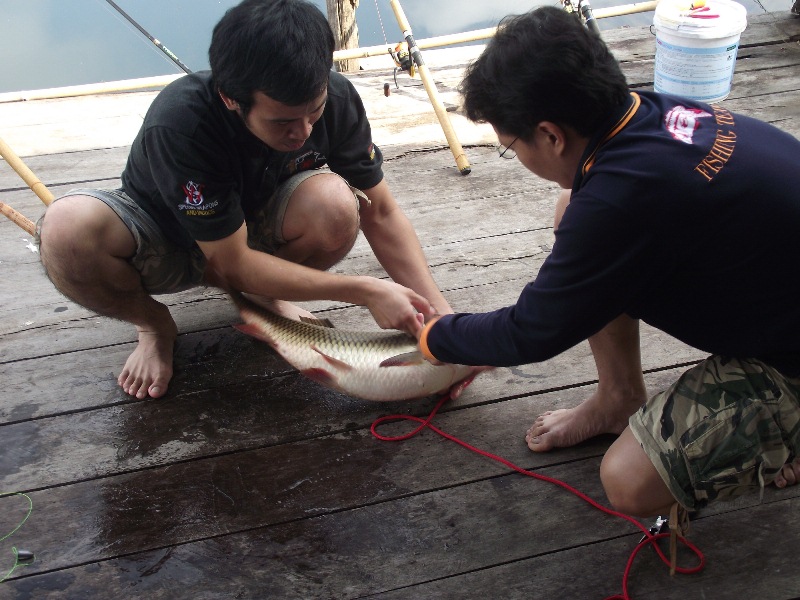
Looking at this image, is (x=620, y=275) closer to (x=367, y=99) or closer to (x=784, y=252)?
(x=784, y=252)

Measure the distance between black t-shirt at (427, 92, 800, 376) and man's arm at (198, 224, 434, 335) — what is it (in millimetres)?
570

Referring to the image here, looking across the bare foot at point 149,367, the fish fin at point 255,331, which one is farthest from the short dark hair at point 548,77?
the bare foot at point 149,367

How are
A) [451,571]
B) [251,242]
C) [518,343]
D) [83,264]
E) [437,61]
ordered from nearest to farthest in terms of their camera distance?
[518,343] → [451,571] → [83,264] → [251,242] → [437,61]

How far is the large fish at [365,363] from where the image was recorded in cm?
226

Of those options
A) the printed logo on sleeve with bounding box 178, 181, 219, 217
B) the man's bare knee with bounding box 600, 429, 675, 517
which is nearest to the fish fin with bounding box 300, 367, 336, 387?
the printed logo on sleeve with bounding box 178, 181, 219, 217

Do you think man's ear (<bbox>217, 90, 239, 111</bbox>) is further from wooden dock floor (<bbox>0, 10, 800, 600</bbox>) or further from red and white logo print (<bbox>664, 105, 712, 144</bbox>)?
red and white logo print (<bbox>664, 105, 712, 144</bbox>)

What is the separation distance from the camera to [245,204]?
2.48 m

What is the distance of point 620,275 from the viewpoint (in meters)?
1.54

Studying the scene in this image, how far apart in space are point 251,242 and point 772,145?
1.61 metres

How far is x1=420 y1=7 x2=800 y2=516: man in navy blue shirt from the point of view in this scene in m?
1.51

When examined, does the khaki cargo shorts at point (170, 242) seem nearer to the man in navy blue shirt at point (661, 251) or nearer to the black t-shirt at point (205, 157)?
the black t-shirt at point (205, 157)

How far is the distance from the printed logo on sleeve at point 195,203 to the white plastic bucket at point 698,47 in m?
2.99

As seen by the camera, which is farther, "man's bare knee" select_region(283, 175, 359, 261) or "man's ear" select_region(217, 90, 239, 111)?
"man's bare knee" select_region(283, 175, 359, 261)

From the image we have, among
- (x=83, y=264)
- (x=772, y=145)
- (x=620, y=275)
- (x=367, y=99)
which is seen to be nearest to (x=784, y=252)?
(x=772, y=145)
